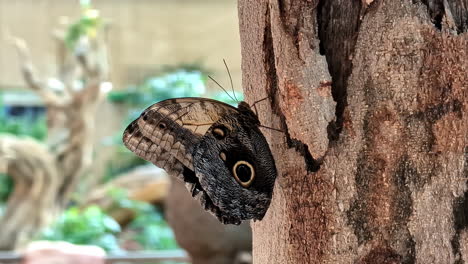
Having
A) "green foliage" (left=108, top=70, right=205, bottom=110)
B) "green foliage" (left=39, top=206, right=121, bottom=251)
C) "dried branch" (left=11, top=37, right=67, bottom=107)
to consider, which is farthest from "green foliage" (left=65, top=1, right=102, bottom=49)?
"green foliage" (left=39, top=206, right=121, bottom=251)

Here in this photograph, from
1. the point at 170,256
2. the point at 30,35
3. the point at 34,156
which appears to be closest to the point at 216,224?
the point at 170,256

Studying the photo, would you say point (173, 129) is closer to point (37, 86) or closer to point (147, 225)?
point (37, 86)

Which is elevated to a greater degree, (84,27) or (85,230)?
(84,27)

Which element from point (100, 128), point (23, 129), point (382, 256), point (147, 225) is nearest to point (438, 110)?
point (382, 256)

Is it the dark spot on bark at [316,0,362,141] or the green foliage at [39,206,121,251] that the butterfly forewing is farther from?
the green foliage at [39,206,121,251]

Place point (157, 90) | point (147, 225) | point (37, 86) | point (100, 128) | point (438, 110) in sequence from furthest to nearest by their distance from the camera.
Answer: point (100, 128) → point (157, 90) → point (147, 225) → point (37, 86) → point (438, 110)

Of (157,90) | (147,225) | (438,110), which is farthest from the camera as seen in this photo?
(157,90)

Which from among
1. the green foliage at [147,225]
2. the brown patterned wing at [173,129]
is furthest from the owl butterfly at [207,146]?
the green foliage at [147,225]
